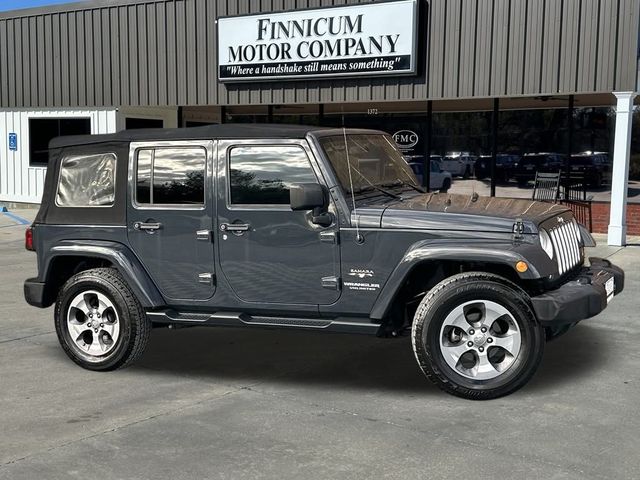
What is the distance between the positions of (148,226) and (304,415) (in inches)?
77.5

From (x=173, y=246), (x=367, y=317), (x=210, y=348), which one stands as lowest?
(x=210, y=348)

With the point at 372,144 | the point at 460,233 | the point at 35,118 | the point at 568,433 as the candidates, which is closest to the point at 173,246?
the point at 372,144

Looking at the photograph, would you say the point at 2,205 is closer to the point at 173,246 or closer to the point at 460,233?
the point at 173,246

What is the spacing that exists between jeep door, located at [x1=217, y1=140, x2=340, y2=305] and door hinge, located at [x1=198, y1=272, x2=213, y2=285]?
123 mm

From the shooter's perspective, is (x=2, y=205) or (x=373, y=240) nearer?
(x=373, y=240)

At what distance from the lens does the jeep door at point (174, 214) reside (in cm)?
Answer: 573

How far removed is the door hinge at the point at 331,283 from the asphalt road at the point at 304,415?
2.36 ft

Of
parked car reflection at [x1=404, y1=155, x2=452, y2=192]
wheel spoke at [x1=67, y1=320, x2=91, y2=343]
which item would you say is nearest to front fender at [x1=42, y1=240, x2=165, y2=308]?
wheel spoke at [x1=67, y1=320, x2=91, y2=343]

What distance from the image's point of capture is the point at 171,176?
230 inches

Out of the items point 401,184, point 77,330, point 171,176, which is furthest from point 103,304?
point 401,184

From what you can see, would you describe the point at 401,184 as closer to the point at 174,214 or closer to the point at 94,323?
the point at 174,214

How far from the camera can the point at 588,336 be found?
6.93m

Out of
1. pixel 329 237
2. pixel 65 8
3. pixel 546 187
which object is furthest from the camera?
pixel 65 8

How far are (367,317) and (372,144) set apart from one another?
4.93 feet
